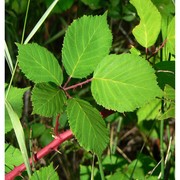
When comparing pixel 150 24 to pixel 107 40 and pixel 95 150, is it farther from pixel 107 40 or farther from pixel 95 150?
pixel 95 150

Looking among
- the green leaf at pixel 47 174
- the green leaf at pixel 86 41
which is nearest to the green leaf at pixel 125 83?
the green leaf at pixel 86 41

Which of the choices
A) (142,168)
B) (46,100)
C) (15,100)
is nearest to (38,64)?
(46,100)

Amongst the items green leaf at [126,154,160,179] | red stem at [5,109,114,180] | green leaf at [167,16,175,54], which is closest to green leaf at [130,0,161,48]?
green leaf at [167,16,175,54]

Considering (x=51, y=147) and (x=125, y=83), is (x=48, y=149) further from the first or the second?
(x=125, y=83)

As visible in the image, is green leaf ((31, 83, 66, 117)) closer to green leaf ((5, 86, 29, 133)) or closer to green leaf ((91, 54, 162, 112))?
green leaf ((91, 54, 162, 112))

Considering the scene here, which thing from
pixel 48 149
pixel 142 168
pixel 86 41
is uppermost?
pixel 86 41
